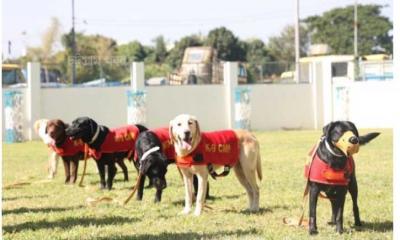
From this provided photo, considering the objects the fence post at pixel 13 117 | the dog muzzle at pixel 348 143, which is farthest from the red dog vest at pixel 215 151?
the fence post at pixel 13 117

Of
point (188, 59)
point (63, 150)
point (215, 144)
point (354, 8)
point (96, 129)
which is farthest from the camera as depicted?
point (354, 8)

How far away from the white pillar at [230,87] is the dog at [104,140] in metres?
18.7

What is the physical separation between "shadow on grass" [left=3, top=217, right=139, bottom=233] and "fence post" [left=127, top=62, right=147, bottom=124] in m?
19.4

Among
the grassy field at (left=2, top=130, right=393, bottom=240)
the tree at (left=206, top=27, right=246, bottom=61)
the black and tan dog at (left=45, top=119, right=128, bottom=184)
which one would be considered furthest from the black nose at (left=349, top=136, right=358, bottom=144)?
the tree at (left=206, top=27, right=246, bottom=61)

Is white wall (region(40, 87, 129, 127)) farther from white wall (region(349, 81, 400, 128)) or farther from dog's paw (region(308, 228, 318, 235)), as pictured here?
dog's paw (region(308, 228, 318, 235))

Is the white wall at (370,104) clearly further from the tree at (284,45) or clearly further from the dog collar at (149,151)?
the tree at (284,45)

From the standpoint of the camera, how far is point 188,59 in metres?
39.8

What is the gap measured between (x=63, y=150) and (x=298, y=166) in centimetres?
494

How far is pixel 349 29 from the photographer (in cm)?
6506

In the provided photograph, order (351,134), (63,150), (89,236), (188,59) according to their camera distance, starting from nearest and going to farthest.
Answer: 1. (351,134)
2. (89,236)
3. (63,150)
4. (188,59)

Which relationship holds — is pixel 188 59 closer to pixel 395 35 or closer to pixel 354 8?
pixel 354 8

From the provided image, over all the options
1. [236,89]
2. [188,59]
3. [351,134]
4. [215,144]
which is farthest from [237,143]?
[188,59]

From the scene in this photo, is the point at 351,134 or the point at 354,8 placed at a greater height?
the point at 354,8

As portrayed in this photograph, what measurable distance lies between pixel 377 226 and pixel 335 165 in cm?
102
